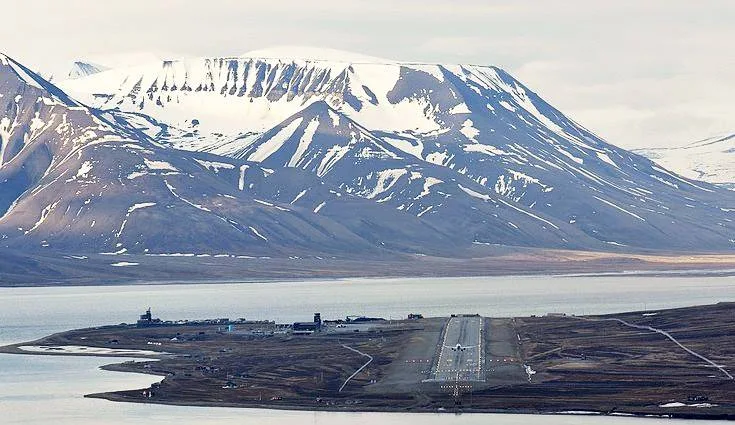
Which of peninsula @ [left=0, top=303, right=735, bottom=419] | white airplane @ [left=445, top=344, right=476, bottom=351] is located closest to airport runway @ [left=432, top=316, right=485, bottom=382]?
white airplane @ [left=445, top=344, right=476, bottom=351]

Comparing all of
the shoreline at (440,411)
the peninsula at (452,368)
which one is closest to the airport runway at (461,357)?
the peninsula at (452,368)

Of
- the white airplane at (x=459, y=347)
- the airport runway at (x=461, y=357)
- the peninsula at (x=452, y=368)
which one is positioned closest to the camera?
the peninsula at (x=452, y=368)

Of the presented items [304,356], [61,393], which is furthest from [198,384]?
[304,356]

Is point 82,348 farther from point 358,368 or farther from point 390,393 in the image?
point 390,393

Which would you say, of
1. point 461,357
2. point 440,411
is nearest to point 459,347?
point 461,357

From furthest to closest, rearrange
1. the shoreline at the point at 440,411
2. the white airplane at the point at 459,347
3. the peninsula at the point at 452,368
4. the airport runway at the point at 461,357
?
the white airplane at the point at 459,347
the airport runway at the point at 461,357
the peninsula at the point at 452,368
the shoreline at the point at 440,411

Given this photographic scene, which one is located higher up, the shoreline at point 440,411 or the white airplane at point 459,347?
the white airplane at point 459,347

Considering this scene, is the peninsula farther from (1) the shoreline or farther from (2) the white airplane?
(2) the white airplane

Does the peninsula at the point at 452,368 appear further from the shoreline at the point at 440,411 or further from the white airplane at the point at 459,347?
the white airplane at the point at 459,347
